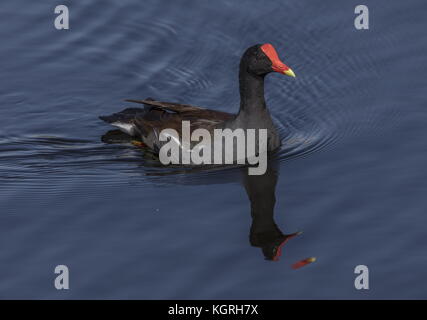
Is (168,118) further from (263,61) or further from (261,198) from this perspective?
(261,198)

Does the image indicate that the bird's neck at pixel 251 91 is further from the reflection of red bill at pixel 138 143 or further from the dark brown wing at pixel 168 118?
the reflection of red bill at pixel 138 143

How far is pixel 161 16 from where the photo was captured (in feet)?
52.2

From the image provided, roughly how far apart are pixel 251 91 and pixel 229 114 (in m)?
0.71

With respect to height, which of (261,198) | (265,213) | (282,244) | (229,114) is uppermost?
(229,114)

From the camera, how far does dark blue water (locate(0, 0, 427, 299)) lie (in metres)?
10.1

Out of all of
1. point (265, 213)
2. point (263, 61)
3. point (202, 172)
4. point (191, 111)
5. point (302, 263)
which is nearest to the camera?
point (302, 263)

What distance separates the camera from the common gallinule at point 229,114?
484 inches

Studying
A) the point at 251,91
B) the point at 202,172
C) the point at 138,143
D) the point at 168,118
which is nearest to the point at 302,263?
the point at 202,172

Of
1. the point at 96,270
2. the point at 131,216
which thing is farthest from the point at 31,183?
the point at 96,270

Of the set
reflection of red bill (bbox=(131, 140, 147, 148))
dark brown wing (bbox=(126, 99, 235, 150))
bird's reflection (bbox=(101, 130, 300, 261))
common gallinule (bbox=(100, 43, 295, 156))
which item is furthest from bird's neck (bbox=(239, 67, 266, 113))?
reflection of red bill (bbox=(131, 140, 147, 148))

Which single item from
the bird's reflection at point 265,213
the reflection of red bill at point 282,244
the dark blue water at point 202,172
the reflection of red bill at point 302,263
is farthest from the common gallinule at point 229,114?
the reflection of red bill at point 302,263

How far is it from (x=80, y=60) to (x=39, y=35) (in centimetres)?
86

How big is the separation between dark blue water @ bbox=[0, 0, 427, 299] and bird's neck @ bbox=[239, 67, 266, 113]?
2.36 feet

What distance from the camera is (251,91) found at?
41.2 ft
